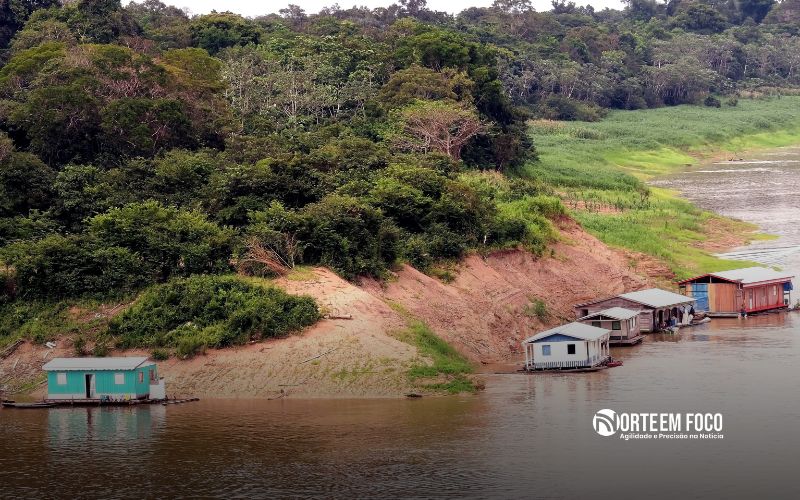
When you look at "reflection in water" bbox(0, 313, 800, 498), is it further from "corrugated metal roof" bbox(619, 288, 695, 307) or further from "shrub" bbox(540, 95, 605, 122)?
"shrub" bbox(540, 95, 605, 122)

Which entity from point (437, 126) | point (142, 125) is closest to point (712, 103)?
point (437, 126)

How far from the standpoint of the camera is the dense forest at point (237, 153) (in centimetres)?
4956

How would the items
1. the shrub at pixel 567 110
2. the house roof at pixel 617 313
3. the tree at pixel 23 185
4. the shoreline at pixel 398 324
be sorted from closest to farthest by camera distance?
the shoreline at pixel 398 324 < the house roof at pixel 617 313 < the tree at pixel 23 185 < the shrub at pixel 567 110

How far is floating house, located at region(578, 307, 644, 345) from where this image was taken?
53.2 m

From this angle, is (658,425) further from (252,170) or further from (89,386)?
(252,170)

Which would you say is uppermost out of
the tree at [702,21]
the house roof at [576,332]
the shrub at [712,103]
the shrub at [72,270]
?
the tree at [702,21]

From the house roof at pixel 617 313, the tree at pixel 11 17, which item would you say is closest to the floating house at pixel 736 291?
the house roof at pixel 617 313

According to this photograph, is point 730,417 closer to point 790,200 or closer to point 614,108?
point 790,200

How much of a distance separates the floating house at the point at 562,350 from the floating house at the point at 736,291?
15515mm

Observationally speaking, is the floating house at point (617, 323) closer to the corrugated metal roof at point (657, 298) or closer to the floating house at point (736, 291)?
the corrugated metal roof at point (657, 298)

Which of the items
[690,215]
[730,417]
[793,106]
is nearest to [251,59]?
[690,215]

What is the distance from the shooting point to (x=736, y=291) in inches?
2388

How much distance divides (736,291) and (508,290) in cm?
1276

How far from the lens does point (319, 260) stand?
50.2 meters
